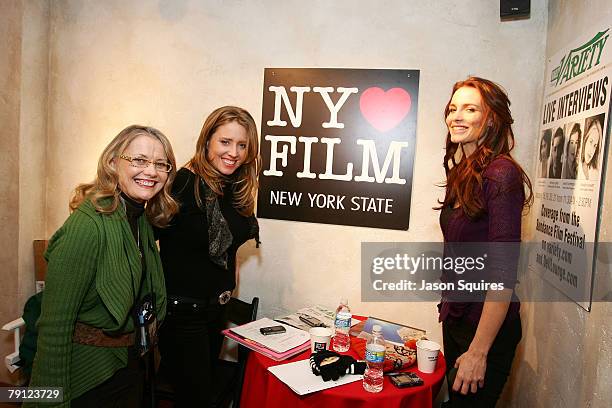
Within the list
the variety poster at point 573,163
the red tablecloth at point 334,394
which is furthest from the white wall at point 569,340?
the red tablecloth at point 334,394

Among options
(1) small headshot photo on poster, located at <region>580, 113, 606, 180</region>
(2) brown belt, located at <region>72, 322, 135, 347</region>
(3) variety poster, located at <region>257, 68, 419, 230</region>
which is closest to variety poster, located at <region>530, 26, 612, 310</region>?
(1) small headshot photo on poster, located at <region>580, 113, 606, 180</region>

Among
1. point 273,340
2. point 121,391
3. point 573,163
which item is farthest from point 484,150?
point 121,391

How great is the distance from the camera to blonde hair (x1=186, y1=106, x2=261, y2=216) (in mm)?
1869

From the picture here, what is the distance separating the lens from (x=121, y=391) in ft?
4.95

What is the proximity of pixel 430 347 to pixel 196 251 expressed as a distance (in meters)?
1.08

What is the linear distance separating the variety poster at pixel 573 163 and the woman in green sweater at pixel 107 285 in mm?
1552

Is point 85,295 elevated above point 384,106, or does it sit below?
below

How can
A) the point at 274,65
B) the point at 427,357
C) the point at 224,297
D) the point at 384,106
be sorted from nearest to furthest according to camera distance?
the point at 427,357 < the point at 224,297 < the point at 384,106 < the point at 274,65

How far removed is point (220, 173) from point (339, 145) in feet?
2.69

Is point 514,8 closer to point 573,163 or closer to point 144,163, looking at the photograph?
point 573,163

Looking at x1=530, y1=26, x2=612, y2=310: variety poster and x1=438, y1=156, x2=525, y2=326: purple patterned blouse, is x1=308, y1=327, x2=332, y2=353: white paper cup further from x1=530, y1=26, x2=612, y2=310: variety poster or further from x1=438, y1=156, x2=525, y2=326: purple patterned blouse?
x1=530, y1=26, x2=612, y2=310: variety poster

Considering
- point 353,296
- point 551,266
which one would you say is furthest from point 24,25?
point 551,266

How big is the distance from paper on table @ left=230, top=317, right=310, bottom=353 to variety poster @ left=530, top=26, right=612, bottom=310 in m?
1.11

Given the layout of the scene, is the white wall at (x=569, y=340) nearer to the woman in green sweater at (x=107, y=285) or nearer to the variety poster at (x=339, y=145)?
the variety poster at (x=339, y=145)
